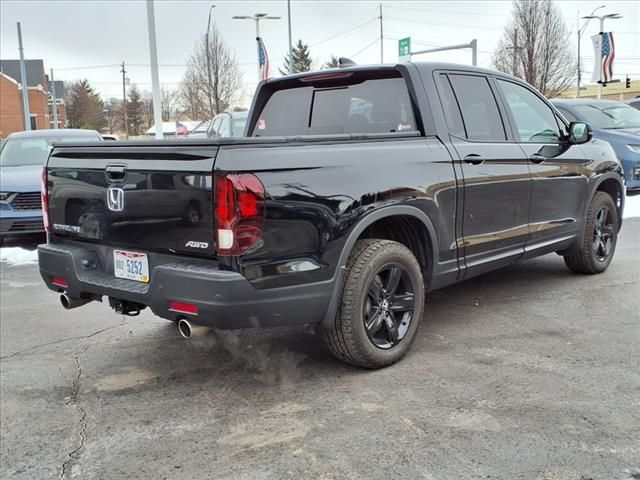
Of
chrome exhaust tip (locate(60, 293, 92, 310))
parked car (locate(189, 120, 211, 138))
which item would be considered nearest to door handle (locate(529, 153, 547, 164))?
chrome exhaust tip (locate(60, 293, 92, 310))

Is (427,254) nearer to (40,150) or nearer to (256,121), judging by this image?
(256,121)

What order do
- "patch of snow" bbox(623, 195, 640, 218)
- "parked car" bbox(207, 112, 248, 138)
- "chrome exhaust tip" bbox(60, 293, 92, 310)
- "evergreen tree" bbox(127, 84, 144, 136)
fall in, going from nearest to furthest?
1. "chrome exhaust tip" bbox(60, 293, 92, 310)
2. "patch of snow" bbox(623, 195, 640, 218)
3. "parked car" bbox(207, 112, 248, 138)
4. "evergreen tree" bbox(127, 84, 144, 136)

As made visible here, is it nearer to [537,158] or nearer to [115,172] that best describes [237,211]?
[115,172]

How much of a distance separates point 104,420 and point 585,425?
248 centimetres

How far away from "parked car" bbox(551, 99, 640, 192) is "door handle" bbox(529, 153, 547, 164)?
6.83 metres

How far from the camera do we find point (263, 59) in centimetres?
2505

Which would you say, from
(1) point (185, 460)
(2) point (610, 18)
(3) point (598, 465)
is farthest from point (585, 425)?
(2) point (610, 18)

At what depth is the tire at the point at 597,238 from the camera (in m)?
5.86

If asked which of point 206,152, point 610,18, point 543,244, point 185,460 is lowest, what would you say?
point 185,460

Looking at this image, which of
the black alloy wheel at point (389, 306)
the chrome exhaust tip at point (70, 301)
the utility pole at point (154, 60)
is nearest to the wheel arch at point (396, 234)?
the black alloy wheel at point (389, 306)

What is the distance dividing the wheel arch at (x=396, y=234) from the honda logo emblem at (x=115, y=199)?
4.20ft

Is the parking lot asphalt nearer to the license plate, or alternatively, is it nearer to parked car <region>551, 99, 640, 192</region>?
the license plate

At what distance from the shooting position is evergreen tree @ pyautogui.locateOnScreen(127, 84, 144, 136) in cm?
8794

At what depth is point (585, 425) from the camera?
124 inches
